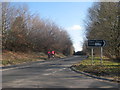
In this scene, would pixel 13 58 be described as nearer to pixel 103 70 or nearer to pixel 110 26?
pixel 110 26

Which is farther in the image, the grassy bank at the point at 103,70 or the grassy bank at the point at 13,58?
the grassy bank at the point at 13,58

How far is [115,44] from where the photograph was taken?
96.0 ft

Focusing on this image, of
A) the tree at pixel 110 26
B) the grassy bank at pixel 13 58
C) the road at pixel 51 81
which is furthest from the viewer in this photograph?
the grassy bank at pixel 13 58

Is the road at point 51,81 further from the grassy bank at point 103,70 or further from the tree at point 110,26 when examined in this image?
the tree at point 110,26

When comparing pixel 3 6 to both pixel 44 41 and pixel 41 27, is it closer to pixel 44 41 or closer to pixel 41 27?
pixel 41 27

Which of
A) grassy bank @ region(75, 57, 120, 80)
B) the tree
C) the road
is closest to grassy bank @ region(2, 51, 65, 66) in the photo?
grassy bank @ region(75, 57, 120, 80)

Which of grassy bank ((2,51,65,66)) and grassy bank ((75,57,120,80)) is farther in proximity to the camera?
grassy bank ((2,51,65,66))

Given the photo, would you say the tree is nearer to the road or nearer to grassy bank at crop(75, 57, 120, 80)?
grassy bank at crop(75, 57, 120, 80)

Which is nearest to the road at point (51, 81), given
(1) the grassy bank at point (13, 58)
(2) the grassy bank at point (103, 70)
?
(2) the grassy bank at point (103, 70)

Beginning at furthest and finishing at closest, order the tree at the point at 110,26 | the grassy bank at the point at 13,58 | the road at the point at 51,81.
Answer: the grassy bank at the point at 13,58 < the tree at the point at 110,26 < the road at the point at 51,81

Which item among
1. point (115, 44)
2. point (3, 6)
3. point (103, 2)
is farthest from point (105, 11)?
point (3, 6)

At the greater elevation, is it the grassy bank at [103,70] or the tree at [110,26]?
the tree at [110,26]

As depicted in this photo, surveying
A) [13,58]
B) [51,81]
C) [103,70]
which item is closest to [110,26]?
[103,70]

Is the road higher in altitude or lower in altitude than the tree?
lower
